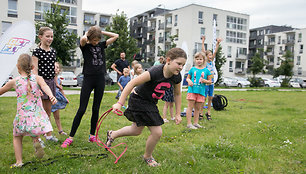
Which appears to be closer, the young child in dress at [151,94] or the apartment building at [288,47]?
the young child in dress at [151,94]

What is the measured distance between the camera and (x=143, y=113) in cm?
377

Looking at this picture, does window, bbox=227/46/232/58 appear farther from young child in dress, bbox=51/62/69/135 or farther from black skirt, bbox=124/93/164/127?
black skirt, bbox=124/93/164/127

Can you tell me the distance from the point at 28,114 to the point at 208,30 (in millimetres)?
51260

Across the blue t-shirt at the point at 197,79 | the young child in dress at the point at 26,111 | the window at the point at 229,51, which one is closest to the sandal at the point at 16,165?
the young child in dress at the point at 26,111

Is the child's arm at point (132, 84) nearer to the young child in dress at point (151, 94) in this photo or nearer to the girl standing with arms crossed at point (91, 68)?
the young child in dress at point (151, 94)

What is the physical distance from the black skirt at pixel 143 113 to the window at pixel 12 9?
4524 cm

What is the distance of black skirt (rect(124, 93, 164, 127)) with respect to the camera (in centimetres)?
374

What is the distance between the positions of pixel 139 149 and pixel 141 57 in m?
64.2

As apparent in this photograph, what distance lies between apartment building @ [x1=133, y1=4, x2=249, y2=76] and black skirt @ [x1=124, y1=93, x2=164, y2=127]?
1728 inches

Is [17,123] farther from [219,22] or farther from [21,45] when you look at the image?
[219,22]

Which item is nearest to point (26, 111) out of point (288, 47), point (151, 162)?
point (151, 162)

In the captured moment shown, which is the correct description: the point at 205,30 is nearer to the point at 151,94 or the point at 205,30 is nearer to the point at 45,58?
the point at 45,58

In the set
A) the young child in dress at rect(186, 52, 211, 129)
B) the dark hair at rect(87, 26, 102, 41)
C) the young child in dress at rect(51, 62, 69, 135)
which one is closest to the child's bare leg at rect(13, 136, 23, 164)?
the young child in dress at rect(51, 62, 69, 135)

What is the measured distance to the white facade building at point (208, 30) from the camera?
166 feet
